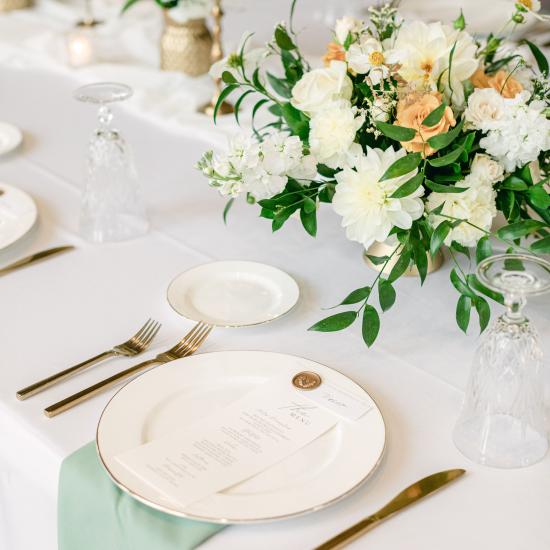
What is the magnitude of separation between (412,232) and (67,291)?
1.56 ft

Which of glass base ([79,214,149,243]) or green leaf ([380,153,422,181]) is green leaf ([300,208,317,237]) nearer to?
green leaf ([380,153,422,181])

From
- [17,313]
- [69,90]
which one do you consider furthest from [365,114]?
[69,90]

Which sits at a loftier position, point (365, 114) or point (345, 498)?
point (365, 114)

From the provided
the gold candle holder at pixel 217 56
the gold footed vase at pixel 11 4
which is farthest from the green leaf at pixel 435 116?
the gold footed vase at pixel 11 4

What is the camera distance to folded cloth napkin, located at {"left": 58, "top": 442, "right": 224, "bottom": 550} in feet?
2.51

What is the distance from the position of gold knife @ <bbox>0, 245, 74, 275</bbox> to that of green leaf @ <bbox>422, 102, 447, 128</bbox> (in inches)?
23.1

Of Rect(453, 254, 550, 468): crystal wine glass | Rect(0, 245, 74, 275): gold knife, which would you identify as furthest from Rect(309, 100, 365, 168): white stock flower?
Rect(0, 245, 74, 275): gold knife

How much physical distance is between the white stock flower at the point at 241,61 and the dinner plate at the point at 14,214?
1.23 feet

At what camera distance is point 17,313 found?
44.2 inches

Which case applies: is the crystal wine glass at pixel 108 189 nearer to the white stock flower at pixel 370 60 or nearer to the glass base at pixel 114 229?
the glass base at pixel 114 229

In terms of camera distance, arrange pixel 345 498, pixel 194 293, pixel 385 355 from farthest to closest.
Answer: pixel 194 293 < pixel 385 355 < pixel 345 498

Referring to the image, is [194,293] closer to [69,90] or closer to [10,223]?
[10,223]

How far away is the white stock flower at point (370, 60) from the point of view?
3.34 ft

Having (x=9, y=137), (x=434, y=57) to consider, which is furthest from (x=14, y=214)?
(x=434, y=57)
